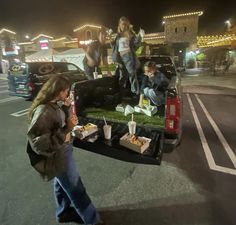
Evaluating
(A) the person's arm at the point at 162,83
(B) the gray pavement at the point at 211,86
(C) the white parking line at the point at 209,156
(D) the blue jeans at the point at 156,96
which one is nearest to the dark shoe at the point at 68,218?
(C) the white parking line at the point at 209,156

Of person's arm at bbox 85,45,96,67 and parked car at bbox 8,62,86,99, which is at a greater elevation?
person's arm at bbox 85,45,96,67

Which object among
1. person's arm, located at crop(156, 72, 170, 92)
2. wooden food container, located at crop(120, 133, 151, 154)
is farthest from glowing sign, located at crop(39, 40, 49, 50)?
wooden food container, located at crop(120, 133, 151, 154)

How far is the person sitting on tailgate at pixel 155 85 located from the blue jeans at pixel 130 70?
51cm

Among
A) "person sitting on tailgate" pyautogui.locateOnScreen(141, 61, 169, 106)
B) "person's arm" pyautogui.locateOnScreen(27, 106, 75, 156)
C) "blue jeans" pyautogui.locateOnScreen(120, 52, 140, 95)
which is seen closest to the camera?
"person's arm" pyautogui.locateOnScreen(27, 106, 75, 156)

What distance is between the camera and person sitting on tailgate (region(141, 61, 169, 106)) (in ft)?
12.3

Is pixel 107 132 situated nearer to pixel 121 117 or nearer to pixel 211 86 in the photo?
pixel 121 117

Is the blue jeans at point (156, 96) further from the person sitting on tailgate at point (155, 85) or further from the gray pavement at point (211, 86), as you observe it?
the gray pavement at point (211, 86)

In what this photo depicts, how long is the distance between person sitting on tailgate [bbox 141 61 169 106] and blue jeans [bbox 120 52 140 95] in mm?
513

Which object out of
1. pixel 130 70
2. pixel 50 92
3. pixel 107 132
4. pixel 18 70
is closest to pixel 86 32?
pixel 18 70

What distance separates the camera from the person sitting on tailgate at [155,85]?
376cm

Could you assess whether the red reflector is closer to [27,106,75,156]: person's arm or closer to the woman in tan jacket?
the woman in tan jacket

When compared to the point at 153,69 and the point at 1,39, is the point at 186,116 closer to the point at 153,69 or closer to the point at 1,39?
the point at 153,69

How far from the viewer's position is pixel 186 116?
20.4ft

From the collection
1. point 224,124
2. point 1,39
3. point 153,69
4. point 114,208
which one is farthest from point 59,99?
point 1,39
